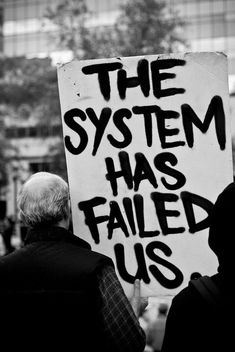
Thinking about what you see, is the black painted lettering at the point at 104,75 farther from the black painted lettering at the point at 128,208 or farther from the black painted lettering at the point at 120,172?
the black painted lettering at the point at 128,208

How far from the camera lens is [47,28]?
116 feet

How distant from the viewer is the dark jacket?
1.91 m

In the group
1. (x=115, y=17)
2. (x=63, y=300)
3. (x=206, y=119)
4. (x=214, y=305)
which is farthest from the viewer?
(x=115, y=17)

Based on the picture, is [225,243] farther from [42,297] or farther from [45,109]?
[45,109]

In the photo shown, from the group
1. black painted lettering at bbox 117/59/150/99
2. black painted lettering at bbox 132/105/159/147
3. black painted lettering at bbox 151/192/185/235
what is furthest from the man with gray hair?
black painted lettering at bbox 117/59/150/99

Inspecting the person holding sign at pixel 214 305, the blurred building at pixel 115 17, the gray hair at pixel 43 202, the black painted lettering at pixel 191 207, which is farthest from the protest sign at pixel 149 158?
the blurred building at pixel 115 17

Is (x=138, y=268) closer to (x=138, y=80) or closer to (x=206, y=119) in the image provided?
(x=206, y=119)

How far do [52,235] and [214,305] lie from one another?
28.6 inches

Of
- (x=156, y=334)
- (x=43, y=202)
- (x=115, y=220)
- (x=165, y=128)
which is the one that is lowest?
(x=156, y=334)

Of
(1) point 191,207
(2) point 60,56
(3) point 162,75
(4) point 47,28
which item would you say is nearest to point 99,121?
(3) point 162,75

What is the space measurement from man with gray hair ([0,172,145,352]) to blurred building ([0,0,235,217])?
3300cm

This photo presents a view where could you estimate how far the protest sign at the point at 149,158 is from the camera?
2488 millimetres

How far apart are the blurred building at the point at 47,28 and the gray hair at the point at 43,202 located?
3288 cm

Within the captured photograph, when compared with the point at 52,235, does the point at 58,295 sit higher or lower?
lower
